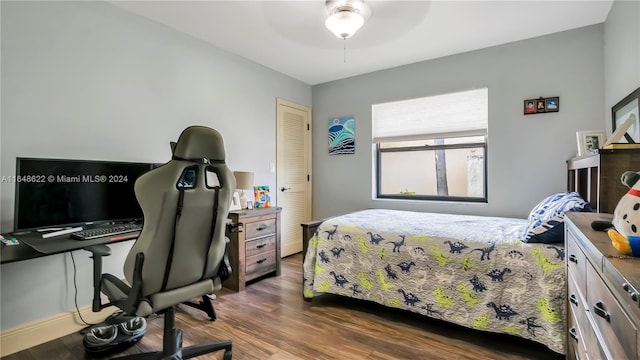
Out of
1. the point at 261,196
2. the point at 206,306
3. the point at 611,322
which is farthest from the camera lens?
the point at 261,196

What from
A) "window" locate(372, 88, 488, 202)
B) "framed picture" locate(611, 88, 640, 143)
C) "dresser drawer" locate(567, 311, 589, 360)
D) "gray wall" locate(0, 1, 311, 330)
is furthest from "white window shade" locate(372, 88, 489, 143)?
"dresser drawer" locate(567, 311, 589, 360)

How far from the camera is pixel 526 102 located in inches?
119

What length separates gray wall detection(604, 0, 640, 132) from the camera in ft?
6.43

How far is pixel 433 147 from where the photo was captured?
3.72 m

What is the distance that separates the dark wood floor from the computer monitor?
0.85 meters

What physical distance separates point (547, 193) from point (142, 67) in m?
3.98

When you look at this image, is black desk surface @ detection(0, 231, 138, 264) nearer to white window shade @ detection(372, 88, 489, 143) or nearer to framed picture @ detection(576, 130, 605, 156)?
white window shade @ detection(372, 88, 489, 143)

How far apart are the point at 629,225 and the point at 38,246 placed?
250cm

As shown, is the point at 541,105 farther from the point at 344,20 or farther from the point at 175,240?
the point at 175,240

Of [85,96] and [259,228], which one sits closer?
[85,96]

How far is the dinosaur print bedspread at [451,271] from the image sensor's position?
1.81 metres

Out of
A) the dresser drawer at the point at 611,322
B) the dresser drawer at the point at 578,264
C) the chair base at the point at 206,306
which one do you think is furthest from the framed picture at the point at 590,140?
the chair base at the point at 206,306

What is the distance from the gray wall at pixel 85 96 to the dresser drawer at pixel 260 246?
1047 millimetres

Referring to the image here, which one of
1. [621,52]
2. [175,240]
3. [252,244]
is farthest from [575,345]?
[252,244]
